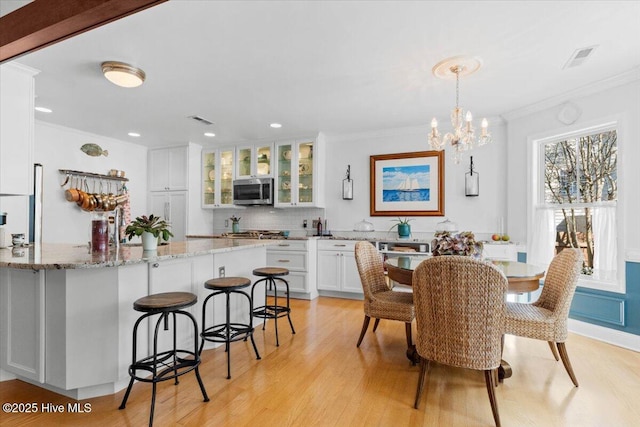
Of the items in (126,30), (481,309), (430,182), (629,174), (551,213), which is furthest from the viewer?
(430,182)

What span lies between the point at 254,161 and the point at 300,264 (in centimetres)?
201

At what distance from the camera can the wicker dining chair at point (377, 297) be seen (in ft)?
8.53

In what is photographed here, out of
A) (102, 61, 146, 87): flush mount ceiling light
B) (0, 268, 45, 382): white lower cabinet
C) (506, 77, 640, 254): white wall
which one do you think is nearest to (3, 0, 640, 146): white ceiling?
(102, 61, 146, 87): flush mount ceiling light

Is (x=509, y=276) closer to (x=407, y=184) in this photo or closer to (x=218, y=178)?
(x=407, y=184)

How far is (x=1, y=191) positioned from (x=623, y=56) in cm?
549

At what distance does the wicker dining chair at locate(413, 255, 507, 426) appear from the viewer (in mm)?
1750

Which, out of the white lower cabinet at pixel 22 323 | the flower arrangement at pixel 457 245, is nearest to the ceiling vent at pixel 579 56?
the flower arrangement at pixel 457 245

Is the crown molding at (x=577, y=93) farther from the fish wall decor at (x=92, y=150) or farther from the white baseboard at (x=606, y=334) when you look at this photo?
the fish wall decor at (x=92, y=150)

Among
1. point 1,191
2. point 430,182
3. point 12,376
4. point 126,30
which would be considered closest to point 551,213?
point 430,182

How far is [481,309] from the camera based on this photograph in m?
1.78

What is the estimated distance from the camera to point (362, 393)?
83.6 inches

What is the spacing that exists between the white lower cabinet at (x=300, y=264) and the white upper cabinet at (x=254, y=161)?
4.48 ft

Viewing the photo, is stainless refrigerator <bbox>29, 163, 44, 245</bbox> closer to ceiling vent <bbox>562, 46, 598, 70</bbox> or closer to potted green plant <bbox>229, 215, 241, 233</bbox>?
potted green plant <bbox>229, 215, 241, 233</bbox>

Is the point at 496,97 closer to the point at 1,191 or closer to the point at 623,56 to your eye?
the point at 623,56
